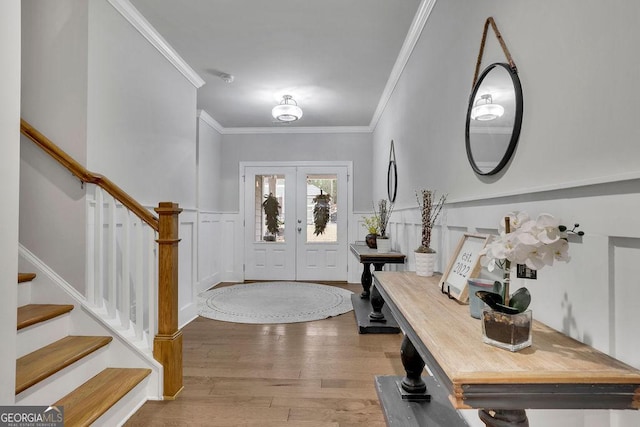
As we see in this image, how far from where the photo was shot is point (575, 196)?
38.8 inches

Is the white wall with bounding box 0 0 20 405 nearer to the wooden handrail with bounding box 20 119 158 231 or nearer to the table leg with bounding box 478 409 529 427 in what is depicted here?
the wooden handrail with bounding box 20 119 158 231

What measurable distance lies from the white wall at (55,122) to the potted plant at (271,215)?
376cm

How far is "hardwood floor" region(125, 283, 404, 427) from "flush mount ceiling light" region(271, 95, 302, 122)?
8.11ft

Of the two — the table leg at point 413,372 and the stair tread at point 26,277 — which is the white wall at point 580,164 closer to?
the table leg at point 413,372

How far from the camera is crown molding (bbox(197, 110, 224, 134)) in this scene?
496 centimetres

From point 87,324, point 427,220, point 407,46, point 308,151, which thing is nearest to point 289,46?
point 407,46

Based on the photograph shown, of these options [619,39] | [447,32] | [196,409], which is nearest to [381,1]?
[447,32]

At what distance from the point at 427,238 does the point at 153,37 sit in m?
2.79

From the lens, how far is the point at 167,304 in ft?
7.04

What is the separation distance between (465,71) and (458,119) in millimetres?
245

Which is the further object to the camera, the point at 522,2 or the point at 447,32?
the point at 447,32

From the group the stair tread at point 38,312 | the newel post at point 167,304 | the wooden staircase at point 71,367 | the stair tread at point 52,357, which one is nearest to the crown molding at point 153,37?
the newel post at point 167,304

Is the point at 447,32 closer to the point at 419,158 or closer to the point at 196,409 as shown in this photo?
the point at 419,158

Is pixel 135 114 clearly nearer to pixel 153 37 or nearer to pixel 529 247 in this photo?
pixel 153 37
